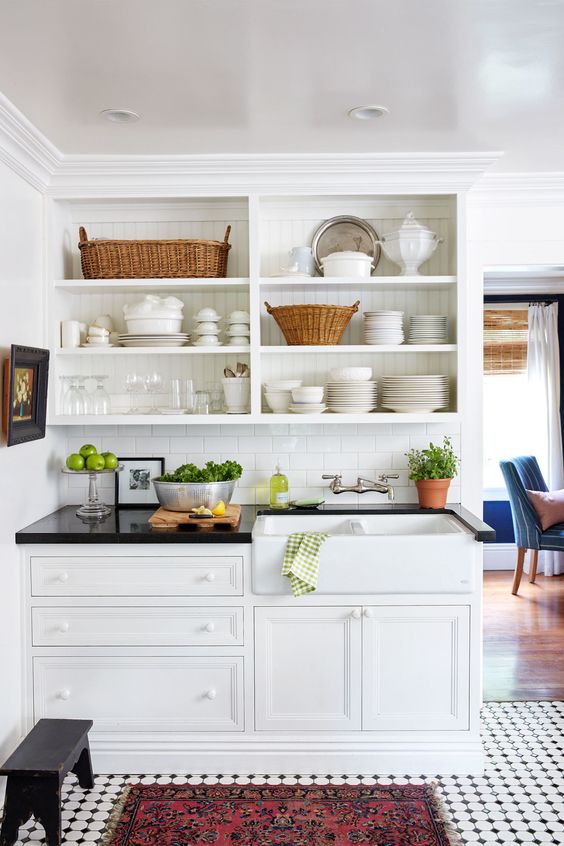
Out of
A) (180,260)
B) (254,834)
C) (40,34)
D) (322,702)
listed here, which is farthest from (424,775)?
(40,34)

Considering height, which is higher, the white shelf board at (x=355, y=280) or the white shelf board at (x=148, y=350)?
the white shelf board at (x=355, y=280)

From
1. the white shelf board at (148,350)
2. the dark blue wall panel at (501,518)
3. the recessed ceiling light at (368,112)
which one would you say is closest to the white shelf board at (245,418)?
the white shelf board at (148,350)

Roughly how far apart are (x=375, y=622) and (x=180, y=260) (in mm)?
1776

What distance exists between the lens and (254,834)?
2.55 metres

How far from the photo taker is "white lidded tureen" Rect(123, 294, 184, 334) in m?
3.36

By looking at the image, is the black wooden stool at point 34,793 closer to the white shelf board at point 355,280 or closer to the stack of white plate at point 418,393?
the stack of white plate at point 418,393

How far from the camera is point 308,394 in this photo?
11.0ft

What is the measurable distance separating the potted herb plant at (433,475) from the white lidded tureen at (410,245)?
2.78 ft

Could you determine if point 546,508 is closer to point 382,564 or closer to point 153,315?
point 382,564

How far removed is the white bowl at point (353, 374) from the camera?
3369 millimetres

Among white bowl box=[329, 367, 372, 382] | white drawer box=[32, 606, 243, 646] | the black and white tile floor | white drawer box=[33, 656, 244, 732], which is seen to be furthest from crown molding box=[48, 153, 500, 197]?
the black and white tile floor

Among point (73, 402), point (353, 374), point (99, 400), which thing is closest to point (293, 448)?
point (353, 374)

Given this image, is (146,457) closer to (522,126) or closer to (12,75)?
(12,75)

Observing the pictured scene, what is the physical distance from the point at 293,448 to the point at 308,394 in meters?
0.39
